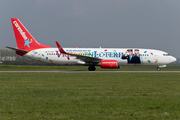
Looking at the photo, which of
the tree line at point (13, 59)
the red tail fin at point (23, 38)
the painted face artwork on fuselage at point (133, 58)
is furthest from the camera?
the tree line at point (13, 59)

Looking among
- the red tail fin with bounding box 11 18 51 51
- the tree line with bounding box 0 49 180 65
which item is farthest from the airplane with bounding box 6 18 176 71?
the tree line with bounding box 0 49 180 65

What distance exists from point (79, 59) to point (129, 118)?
27455 mm

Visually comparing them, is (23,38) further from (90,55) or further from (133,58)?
(133,58)

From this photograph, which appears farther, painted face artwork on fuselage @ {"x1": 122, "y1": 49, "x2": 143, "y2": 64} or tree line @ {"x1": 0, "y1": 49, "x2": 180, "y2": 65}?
tree line @ {"x1": 0, "y1": 49, "x2": 180, "y2": 65}

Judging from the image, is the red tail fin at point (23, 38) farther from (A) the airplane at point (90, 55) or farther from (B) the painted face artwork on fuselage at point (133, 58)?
(B) the painted face artwork on fuselage at point (133, 58)

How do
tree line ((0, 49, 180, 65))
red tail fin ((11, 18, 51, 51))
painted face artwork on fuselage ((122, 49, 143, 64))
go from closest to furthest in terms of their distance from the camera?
painted face artwork on fuselage ((122, 49, 143, 64)) < red tail fin ((11, 18, 51, 51)) < tree line ((0, 49, 180, 65))

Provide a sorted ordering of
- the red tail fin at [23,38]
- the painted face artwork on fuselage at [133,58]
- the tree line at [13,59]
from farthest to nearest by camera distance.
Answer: the tree line at [13,59], the red tail fin at [23,38], the painted face artwork on fuselage at [133,58]

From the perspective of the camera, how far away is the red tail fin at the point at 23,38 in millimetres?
36438

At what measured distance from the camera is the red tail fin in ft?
A: 120

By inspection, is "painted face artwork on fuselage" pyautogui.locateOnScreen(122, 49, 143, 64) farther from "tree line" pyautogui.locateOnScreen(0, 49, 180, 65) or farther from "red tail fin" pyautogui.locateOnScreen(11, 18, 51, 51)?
"tree line" pyautogui.locateOnScreen(0, 49, 180, 65)

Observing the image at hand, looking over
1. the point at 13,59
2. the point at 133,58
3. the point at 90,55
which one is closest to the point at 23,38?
the point at 90,55

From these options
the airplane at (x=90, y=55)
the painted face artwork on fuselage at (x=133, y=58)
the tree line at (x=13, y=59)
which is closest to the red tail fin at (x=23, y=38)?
the airplane at (x=90, y=55)

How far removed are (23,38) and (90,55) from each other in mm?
10762

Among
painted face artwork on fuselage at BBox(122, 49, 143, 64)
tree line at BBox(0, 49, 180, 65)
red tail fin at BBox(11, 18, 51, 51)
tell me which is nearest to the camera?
painted face artwork on fuselage at BBox(122, 49, 143, 64)
